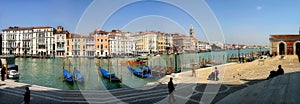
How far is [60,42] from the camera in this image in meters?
72.7

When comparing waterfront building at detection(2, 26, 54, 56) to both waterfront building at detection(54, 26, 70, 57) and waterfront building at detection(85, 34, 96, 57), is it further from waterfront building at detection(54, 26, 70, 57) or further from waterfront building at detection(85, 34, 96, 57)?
waterfront building at detection(85, 34, 96, 57)

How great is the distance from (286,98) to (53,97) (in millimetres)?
9151

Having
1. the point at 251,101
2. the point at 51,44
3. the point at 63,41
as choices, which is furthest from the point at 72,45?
the point at 251,101

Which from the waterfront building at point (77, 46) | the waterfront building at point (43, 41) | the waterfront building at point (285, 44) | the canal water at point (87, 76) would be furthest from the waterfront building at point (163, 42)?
the waterfront building at point (285, 44)

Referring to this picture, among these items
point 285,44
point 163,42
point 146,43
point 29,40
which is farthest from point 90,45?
point 285,44

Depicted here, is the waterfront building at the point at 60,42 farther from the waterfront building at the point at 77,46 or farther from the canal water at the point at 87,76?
the canal water at the point at 87,76

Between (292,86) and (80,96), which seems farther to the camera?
(80,96)

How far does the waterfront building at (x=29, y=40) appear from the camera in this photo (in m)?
76.9

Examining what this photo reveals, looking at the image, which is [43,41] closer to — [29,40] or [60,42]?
[29,40]

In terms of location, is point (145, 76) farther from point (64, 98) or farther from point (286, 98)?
point (286, 98)

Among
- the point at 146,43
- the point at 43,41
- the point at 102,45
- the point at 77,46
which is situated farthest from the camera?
the point at 146,43

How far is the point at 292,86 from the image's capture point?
6.34 m

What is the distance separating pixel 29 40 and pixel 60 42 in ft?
50.4

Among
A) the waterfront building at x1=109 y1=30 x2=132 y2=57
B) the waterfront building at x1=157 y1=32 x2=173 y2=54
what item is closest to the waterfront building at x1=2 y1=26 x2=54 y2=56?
the waterfront building at x1=109 y1=30 x2=132 y2=57
